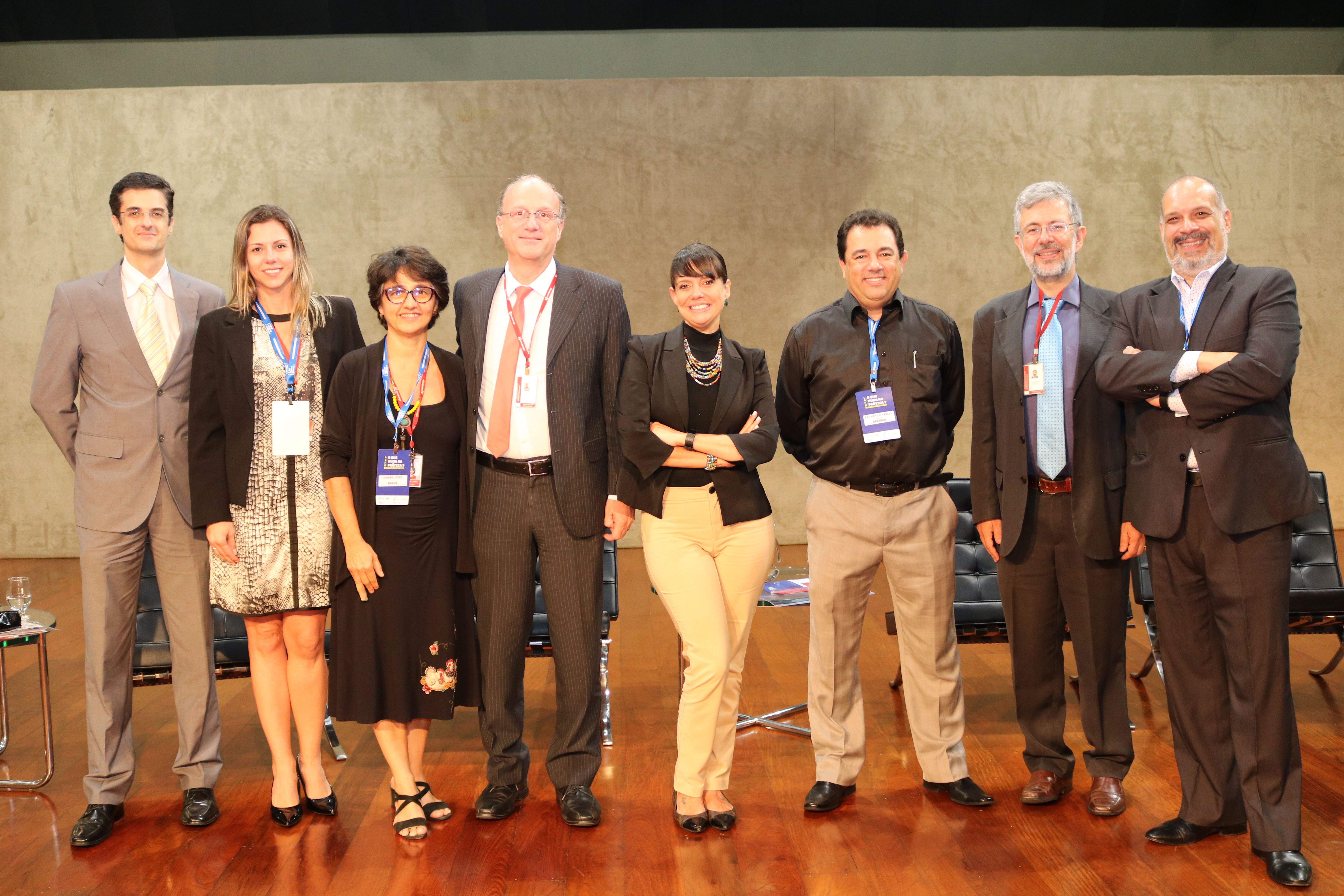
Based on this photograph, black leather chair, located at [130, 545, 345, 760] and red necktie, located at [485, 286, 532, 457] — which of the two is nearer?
red necktie, located at [485, 286, 532, 457]

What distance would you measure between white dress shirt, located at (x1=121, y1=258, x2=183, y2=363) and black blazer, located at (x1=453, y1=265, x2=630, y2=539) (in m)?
0.95

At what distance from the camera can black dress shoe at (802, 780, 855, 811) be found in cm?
309

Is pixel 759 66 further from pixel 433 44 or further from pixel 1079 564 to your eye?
pixel 1079 564

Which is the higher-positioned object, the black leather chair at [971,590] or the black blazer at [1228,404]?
the black blazer at [1228,404]

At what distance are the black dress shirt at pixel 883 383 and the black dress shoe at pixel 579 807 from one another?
1270 mm

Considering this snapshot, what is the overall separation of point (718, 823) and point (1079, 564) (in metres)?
1.37

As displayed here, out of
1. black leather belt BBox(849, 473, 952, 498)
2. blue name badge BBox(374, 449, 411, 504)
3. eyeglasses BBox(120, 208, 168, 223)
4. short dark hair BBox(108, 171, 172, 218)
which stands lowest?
black leather belt BBox(849, 473, 952, 498)

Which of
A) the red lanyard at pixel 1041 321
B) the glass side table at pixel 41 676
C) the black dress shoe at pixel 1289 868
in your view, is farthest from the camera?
the glass side table at pixel 41 676

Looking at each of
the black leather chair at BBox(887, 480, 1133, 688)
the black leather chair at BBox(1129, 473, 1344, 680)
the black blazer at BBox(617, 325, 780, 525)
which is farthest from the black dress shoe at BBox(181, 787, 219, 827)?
the black leather chair at BBox(1129, 473, 1344, 680)

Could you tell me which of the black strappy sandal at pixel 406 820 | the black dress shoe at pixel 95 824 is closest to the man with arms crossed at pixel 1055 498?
the black strappy sandal at pixel 406 820

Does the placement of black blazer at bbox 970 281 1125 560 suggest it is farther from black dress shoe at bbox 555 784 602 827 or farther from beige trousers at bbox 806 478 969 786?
black dress shoe at bbox 555 784 602 827

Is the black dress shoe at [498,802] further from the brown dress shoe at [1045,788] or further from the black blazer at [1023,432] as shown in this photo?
the black blazer at [1023,432]

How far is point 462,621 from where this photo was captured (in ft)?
10.2

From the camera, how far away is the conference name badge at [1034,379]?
10.0 ft
